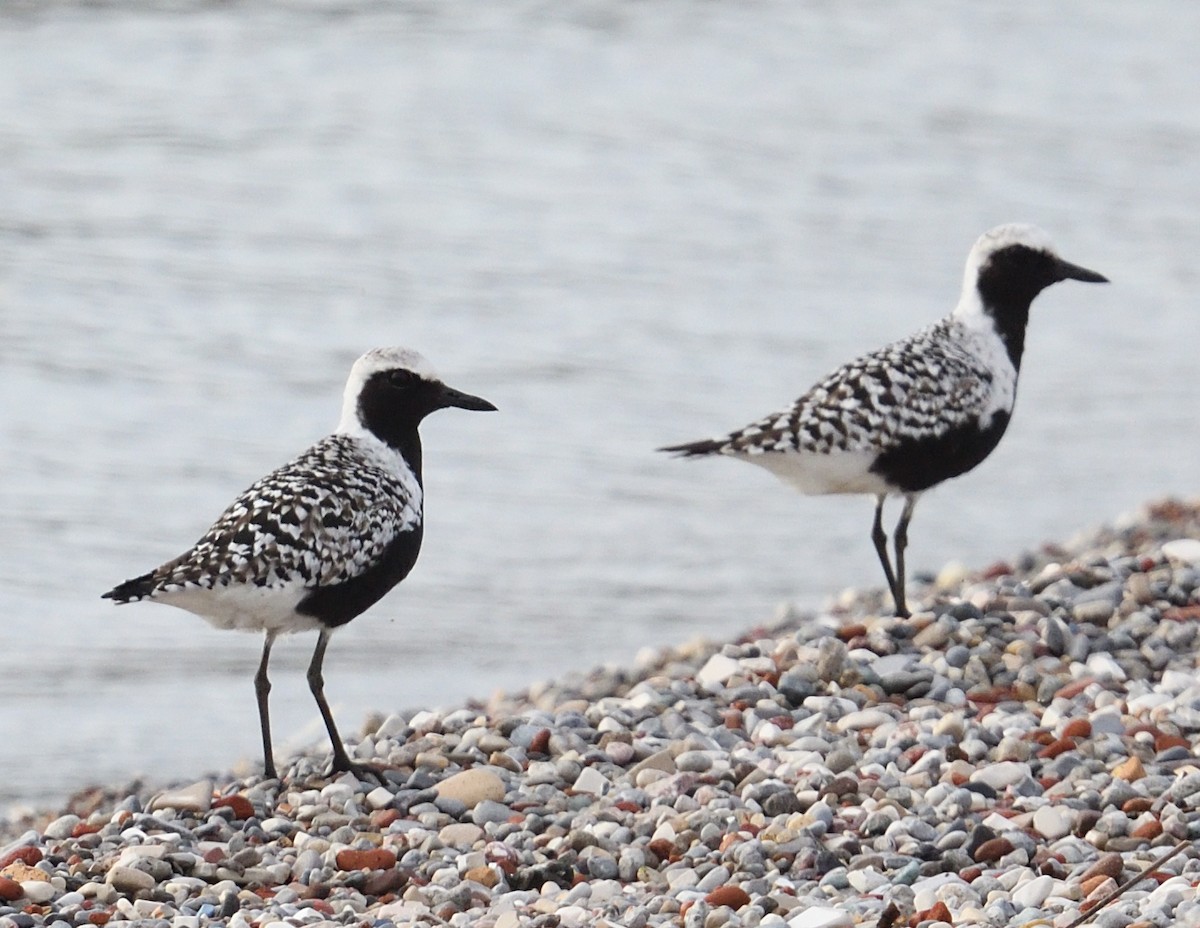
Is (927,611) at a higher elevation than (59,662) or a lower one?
higher

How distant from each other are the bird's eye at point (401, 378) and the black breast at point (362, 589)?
58 cm

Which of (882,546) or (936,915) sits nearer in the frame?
(936,915)

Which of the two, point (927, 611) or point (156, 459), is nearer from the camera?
point (927, 611)

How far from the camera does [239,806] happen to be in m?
6.23

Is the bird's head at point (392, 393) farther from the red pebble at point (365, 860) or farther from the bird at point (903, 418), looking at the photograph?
the red pebble at point (365, 860)

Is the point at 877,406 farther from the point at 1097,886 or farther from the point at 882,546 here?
the point at 1097,886

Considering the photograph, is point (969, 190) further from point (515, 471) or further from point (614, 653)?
point (614, 653)

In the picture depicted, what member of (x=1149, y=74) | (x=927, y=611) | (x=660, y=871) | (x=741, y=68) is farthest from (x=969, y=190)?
(x=660, y=871)

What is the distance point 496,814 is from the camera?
19.8 ft

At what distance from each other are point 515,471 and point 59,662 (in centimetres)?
314

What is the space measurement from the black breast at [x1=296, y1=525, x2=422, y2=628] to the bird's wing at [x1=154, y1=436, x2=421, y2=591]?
3cm

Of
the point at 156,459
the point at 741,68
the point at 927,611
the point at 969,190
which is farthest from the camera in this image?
the point at 741,68

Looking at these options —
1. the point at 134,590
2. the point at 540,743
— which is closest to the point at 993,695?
the point at 540,743

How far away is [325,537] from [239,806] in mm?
904
